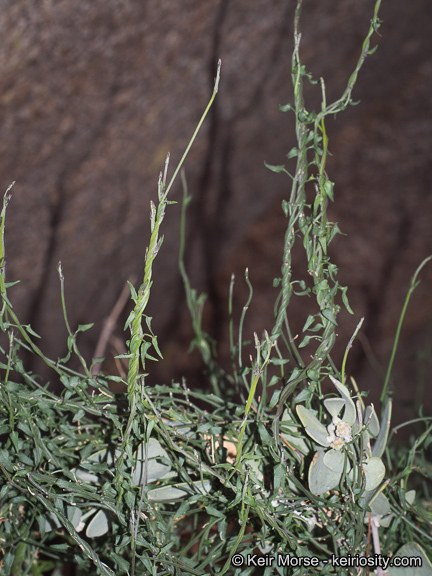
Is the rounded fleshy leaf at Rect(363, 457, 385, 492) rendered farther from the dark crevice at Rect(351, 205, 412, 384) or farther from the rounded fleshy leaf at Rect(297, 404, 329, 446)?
the dark crevice at Rect(351, 205, 412, 384)

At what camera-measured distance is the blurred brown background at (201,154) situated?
0.56 m

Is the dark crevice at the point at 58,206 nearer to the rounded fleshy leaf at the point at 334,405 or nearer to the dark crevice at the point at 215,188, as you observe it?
the dark crevice at the point at 215,188

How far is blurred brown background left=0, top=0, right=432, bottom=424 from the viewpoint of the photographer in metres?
0.56

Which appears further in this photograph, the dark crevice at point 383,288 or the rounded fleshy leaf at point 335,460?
the dark crevice at point 383,288

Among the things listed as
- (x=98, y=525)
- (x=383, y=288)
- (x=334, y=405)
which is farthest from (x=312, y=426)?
(x=383, y=288)

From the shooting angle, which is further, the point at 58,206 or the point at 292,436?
the point at 58,206

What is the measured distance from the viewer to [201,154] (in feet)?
3.07

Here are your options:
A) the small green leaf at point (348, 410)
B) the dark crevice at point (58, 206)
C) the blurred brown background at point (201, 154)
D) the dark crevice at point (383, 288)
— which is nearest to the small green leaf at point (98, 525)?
the small green leaf at point (348, 410)

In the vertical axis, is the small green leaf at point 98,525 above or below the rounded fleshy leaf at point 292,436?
below

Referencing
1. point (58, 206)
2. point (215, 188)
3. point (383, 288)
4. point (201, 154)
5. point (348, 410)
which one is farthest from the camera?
point (383, 288)

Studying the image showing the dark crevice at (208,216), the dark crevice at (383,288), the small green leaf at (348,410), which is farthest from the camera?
the dark crevice at (383,288)

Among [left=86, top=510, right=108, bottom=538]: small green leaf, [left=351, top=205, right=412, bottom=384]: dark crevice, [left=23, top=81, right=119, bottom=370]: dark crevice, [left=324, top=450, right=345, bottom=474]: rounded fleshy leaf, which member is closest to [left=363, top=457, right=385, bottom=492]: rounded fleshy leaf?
[left=324, top=450, right=345, bottom=474]: rounded fleshy leaf

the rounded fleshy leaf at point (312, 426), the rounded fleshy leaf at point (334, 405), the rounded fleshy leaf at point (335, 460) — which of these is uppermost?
the rounded fleshy leaf at point (334, 405)

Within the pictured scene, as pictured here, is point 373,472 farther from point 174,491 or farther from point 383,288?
point 383,288
